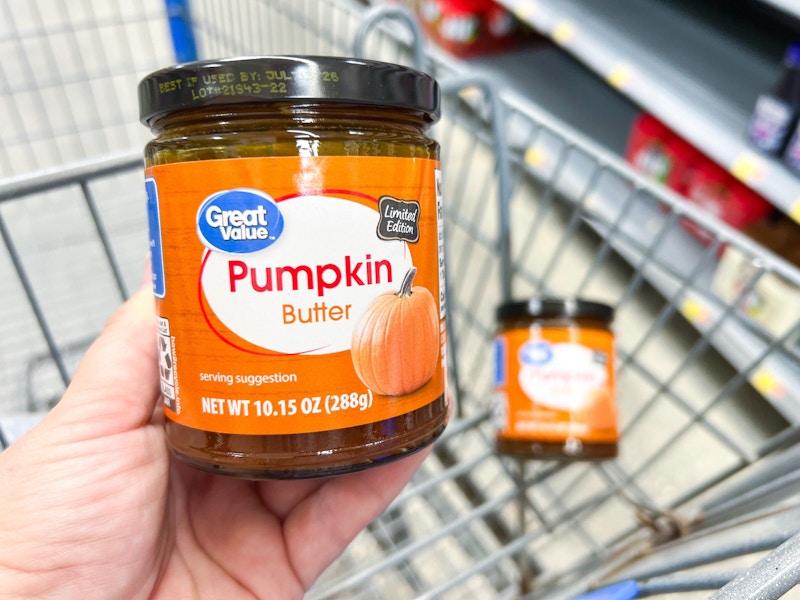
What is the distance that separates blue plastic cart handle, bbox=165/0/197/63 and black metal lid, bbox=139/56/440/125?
0.97m

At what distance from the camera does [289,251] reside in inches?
15.7

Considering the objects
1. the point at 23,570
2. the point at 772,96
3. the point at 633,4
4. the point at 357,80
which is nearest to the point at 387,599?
the point at 23,570

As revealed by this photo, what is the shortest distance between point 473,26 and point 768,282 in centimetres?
117

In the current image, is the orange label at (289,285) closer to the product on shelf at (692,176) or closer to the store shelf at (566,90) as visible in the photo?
the product on shelf at (692,176)

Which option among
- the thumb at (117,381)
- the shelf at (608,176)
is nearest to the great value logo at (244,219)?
the thumb at (117,381)

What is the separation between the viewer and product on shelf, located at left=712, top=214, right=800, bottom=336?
109 cm

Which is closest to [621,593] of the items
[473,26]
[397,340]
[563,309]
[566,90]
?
[397,340]

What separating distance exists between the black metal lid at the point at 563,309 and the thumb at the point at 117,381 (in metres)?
0.43

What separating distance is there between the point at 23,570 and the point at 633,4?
1.72 m

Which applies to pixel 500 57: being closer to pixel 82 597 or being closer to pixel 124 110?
pixel 124 110

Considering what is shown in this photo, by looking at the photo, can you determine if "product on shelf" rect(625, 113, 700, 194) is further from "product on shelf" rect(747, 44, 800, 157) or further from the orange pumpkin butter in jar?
the orange pumpkin butter in jar

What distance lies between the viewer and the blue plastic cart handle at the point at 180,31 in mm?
1282

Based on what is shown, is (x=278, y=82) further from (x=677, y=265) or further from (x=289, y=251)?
(x=677, y=265)

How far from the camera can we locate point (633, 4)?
158 cm
